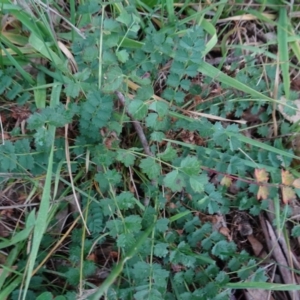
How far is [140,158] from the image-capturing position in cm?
133

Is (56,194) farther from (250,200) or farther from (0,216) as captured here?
(250,200)

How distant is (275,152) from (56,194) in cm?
68

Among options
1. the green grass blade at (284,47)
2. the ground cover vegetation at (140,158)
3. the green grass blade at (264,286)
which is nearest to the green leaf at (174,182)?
the ground cover vegetation at (140,158)

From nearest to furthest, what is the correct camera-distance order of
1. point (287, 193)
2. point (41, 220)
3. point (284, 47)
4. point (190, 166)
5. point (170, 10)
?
point (41, 220) < point (190, 166) < point (287, 193) < point (170, 10) < point (284, 47)

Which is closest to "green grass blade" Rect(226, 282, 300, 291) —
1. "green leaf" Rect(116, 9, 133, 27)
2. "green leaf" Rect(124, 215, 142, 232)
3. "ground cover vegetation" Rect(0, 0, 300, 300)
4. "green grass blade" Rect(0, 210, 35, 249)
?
"ground cover vegetation" Rect(0, 0, 300, 300)

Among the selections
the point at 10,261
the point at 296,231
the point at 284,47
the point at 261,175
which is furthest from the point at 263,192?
the point at 10,261

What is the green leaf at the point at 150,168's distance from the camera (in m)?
1.22

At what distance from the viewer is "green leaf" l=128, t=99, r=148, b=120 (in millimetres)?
1191

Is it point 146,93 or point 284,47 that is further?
point 284,47

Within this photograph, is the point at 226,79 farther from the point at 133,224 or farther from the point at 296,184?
the point at 133,224

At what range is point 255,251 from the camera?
1.40 meters

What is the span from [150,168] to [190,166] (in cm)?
11

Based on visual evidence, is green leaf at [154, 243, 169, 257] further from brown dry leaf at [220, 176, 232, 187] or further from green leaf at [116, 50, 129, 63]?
green leaf at [116, 50, 129, 63]

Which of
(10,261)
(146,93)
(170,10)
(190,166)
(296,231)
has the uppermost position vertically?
(170,10)
